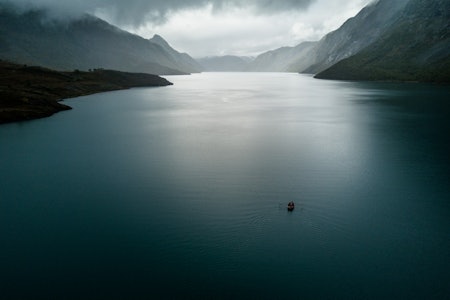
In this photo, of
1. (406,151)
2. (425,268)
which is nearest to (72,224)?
(425,268)

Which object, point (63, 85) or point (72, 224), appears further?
point (63, 85)

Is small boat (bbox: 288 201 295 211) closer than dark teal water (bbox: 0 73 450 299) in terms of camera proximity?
No

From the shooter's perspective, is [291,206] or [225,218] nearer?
[225,218]

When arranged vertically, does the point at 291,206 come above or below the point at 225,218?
above

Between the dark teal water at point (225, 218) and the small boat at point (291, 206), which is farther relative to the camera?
the small boat at point (291, 206)

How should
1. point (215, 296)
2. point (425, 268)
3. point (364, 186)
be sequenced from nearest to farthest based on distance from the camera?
point (215, 296) → point (425, 268) → point (364, 186)

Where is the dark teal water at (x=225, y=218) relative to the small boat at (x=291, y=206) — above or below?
below

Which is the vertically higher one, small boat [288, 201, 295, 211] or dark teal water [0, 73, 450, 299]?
small boat [288, 201, 295, 211]

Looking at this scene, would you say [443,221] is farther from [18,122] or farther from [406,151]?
[18,122]
